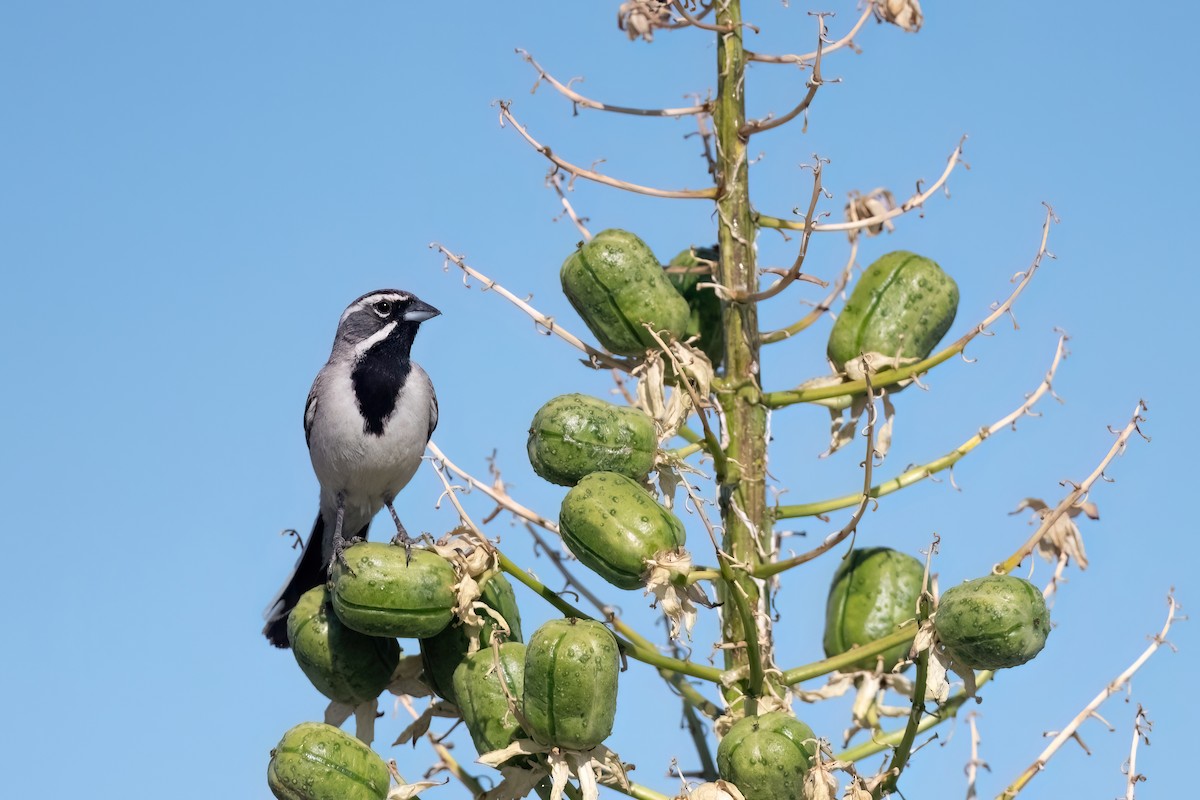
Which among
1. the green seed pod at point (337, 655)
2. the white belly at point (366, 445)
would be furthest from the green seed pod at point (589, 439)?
the white belly at point (366, 445)

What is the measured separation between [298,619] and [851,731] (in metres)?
2.37

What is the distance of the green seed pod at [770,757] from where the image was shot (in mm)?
5023

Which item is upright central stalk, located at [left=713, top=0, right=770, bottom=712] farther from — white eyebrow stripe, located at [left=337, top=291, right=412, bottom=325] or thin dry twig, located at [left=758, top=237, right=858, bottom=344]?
white eyebrow stripe, located at [left=337, top=291, right=412, bottom=325]

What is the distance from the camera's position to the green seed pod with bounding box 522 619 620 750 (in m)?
5.00

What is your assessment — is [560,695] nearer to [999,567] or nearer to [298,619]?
[298,619]

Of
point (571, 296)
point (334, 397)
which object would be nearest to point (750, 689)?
point (571, 296)

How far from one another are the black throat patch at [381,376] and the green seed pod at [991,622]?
11.1 ft

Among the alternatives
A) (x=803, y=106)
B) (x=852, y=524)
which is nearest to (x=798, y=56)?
(x=803, y=106)

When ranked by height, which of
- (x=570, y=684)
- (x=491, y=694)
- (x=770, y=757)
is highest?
(x=491, y=694)

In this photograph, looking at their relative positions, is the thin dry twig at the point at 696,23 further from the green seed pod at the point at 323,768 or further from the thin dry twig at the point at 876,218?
the green seed pod at the point at 323,768

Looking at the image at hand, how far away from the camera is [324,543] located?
27.0 feet

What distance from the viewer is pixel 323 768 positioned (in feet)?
17.3

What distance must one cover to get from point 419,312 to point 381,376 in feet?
1.39

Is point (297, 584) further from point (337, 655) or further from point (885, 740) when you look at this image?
point (885, 740)
